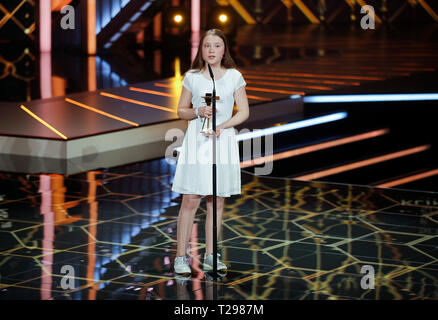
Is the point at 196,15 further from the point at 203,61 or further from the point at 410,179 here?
the point at 203,61

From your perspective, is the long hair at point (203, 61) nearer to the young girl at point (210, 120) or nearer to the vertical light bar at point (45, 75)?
the young girl at point (210, 120)

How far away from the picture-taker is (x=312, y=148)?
7.83 meters

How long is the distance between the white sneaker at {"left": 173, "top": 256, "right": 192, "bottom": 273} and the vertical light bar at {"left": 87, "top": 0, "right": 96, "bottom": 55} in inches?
377

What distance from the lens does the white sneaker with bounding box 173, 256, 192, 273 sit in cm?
391

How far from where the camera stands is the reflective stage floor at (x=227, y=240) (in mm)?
3779

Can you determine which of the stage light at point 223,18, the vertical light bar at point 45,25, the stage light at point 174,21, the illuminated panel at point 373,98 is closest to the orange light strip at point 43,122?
the illuminated panel at point 373,98

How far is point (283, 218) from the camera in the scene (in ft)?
17.0

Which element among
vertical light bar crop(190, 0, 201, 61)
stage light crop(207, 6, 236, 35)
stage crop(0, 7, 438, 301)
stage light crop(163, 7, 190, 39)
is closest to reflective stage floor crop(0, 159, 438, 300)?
stage crop(0, 7, 438, 301)

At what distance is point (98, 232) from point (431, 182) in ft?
9.93

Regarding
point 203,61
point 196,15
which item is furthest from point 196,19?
point 203,61

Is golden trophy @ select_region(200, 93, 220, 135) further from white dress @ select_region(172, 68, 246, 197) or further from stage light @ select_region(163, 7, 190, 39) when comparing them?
stage light @ select_region(163, 7, 190, 39)

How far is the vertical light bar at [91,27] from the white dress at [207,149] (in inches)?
374
